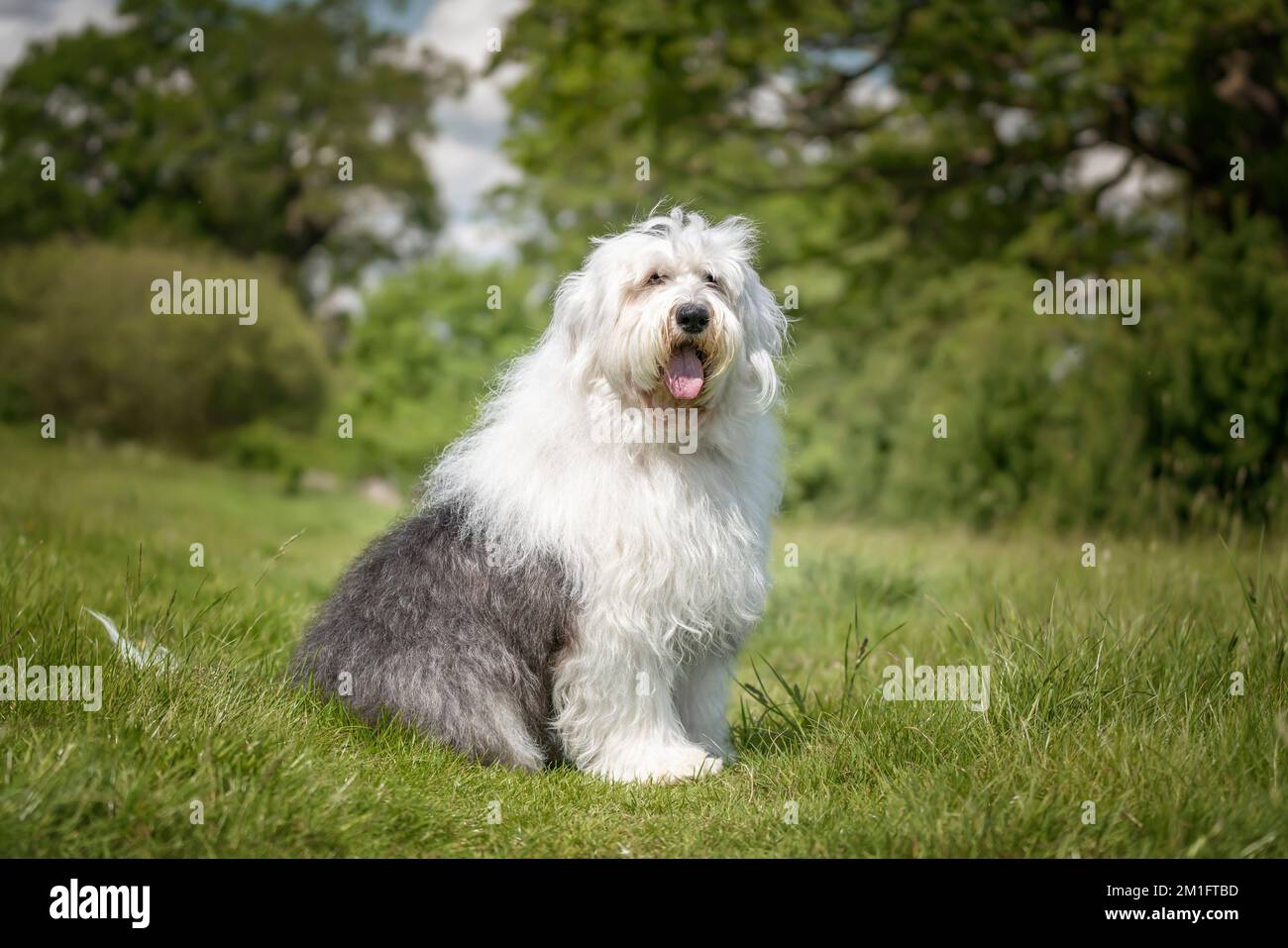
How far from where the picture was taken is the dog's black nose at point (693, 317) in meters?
3.97

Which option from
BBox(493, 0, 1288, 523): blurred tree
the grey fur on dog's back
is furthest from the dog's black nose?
BBox(493, 0, 1288, 523): blurred tree

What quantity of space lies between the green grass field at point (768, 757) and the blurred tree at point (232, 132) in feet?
92.0

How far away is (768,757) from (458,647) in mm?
1265

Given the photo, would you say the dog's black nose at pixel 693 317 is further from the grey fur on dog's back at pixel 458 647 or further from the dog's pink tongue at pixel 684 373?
the grey fur on dog's back at pixel 458 647

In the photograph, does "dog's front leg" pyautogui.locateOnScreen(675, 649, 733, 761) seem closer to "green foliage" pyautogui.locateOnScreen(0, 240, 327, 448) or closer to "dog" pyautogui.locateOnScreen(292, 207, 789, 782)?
"dog" pyautogui.locateOnScreen(292, 207, 789, 782)

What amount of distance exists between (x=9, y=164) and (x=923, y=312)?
26370 millimetres

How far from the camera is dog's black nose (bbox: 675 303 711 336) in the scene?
3975 mm

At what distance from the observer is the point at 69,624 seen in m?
4.43

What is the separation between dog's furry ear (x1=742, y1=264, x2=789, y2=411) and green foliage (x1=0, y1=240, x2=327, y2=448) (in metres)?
17.9

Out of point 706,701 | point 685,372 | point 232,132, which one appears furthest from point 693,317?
point 232,132

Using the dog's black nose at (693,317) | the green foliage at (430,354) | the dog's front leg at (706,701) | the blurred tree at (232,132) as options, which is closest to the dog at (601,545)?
the dog's black nose at (693,317)

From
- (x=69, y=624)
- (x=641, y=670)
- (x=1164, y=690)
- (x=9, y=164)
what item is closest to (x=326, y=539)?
(x=69, y=624)

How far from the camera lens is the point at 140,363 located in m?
20.2
